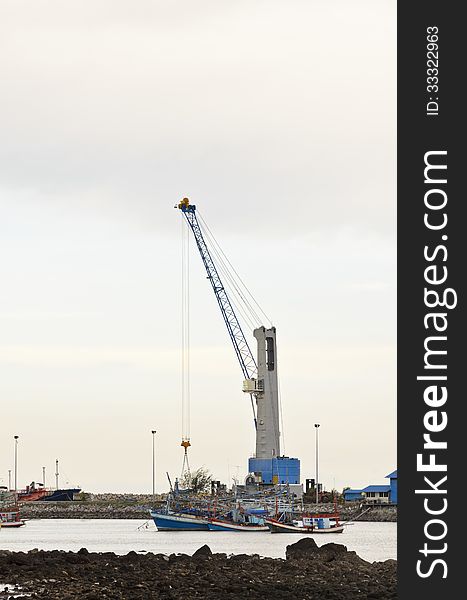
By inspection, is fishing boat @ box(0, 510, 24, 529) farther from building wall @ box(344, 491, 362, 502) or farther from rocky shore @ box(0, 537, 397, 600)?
rocky shore @ box(0, 537, 397, 600)

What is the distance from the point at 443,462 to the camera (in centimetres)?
1817

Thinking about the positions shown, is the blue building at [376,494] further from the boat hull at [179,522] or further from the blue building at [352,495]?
the boat hull at [179,522]

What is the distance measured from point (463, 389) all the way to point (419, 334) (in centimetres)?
97

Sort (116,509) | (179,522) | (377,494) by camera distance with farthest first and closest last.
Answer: (116,509) → (377,494) → (179,522)

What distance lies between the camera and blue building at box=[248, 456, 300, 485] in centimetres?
12088

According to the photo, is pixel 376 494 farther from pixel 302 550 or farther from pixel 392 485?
pixel 302 550

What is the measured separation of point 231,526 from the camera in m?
109

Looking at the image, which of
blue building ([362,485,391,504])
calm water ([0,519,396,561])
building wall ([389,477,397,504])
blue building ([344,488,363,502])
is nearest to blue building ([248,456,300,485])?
calm water ([0,519,396,561])

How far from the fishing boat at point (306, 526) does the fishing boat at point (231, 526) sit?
52.4 inches

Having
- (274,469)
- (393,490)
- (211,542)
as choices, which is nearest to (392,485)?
(393,490)

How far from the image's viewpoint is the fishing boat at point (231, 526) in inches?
4242

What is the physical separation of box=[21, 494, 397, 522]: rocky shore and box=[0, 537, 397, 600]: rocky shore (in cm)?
9119

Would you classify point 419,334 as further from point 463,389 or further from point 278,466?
point 278,466

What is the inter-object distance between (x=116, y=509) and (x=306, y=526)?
6969 cm
